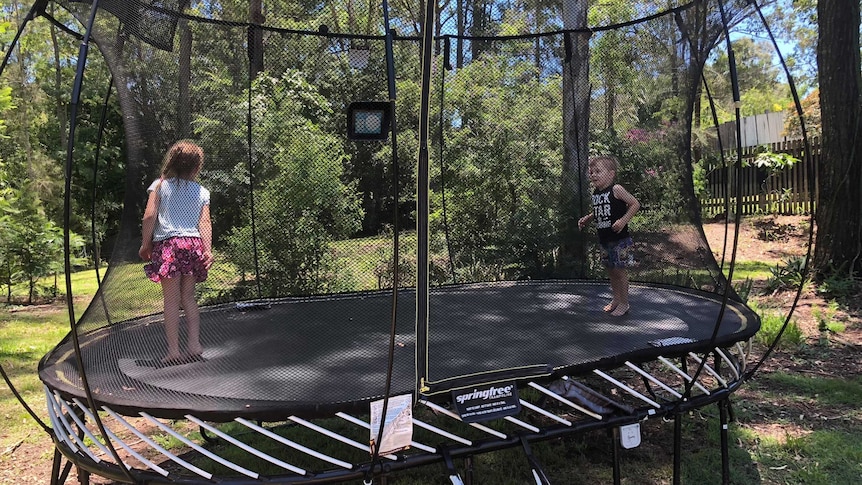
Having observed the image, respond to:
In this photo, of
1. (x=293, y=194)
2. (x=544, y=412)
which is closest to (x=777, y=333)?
(x=544, y=412)

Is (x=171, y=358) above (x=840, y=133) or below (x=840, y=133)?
below

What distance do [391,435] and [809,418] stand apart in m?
2.12

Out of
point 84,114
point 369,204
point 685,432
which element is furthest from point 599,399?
point 84,114

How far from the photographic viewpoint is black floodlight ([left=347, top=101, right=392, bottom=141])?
222cm

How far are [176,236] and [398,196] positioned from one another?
2.62 ft

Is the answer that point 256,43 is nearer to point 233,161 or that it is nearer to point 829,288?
point 233,161

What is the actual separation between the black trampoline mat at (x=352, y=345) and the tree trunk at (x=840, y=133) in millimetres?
1847

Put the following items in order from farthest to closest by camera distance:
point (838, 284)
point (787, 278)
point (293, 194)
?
1. point (787, 278)
2. point (838, 284)
3. point (293, 194)

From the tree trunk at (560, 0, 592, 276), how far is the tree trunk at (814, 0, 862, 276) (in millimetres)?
1961

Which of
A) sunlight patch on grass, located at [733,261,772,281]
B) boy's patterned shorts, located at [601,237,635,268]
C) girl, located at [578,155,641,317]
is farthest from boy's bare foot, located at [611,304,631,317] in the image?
sunlight patch on grass, located at [733,261,772,281]

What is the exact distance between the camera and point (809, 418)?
2527 millimetres

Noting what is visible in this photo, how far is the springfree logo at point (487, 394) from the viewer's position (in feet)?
5.09

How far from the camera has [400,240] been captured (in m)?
3.21

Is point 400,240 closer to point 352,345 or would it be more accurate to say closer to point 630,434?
point 352,345
